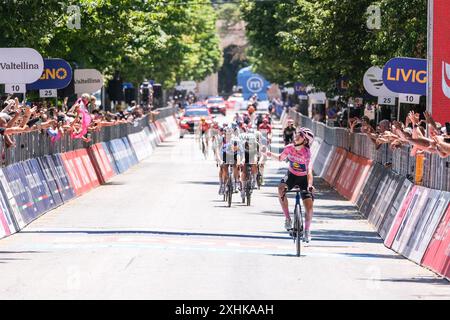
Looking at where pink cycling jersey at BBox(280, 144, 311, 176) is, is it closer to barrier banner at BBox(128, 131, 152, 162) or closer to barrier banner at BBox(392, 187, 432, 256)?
barrier banner at BBox(392, 187, 432, 256)

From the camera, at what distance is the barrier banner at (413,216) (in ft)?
66.4

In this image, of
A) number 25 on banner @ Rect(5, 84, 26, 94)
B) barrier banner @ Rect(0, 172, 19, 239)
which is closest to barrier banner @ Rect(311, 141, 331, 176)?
number 25 on banner @ Rect(5, 84, 26, 94)

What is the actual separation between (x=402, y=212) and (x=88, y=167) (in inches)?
642

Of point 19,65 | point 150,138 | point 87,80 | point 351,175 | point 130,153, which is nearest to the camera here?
point 19,65

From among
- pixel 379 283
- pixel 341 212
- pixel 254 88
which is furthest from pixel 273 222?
pixel 254 88

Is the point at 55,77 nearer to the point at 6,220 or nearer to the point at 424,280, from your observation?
the point at 6,220

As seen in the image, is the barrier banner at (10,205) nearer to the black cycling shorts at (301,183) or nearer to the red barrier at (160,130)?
the black cycling shorts at (301,183)

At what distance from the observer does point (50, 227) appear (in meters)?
25.2

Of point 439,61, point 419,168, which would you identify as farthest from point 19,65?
point 419,168

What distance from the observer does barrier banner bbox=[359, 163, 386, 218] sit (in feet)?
91.1

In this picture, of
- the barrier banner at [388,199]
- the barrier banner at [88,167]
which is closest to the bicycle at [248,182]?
the barrier banner at [88,167]

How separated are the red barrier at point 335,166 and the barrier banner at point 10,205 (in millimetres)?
14264

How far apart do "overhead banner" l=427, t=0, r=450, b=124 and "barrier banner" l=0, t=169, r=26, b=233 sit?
7282 mm

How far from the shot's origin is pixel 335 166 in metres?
40.1
